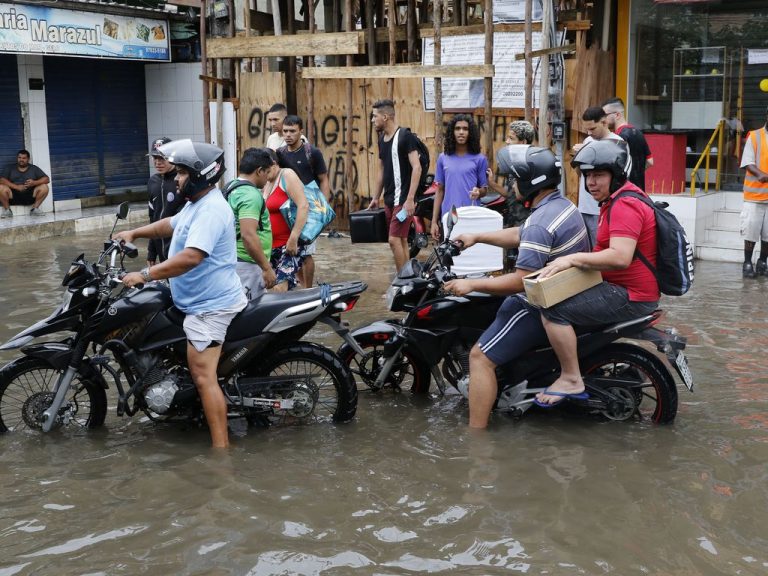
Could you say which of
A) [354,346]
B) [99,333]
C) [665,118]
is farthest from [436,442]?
[665,118]

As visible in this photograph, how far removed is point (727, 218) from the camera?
11.8m

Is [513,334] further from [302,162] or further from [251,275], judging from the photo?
[302,162]

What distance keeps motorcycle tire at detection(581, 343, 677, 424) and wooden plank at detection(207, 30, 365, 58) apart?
28.1ft

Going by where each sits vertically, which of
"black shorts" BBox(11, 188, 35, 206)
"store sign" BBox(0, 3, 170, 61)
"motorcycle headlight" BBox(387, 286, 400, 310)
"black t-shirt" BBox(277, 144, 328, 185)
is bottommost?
"motorcycle headlight" BBox(387, 286, 400, 310)

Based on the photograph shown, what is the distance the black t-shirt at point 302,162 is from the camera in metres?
8.97

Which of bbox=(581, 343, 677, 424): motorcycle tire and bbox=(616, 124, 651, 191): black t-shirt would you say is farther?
bbox=(616, 124, 651, 191): black t-shirt

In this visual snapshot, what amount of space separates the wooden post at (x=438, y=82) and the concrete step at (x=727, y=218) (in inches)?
141

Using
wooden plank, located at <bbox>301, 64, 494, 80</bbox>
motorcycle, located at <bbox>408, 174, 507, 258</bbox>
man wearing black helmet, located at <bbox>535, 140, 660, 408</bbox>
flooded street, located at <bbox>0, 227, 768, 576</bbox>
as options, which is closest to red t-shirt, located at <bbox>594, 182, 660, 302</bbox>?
man wearing black helmet, located at <bbox>535, 140, 660, 408</bbox>

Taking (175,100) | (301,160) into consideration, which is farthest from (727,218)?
(175,100)

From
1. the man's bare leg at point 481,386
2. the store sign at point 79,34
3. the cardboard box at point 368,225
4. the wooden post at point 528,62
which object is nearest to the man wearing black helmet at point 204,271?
the man's bare leg at point 481,386

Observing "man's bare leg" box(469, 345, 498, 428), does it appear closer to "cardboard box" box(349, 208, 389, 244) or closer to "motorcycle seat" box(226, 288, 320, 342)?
"motorcycle seat" box(226, 288, 320, 342)

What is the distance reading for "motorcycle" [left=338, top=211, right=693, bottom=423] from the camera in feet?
18.3

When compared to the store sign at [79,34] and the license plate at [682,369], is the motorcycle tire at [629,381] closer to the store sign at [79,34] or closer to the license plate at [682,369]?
the license plate at [682,369]

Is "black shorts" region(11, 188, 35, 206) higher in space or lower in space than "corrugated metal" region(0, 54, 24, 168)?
lower
